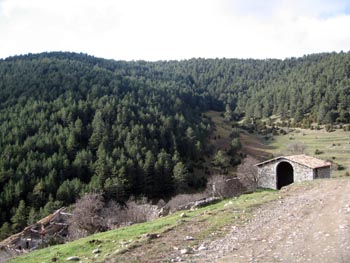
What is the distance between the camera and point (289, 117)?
449ft

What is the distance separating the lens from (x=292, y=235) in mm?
13266

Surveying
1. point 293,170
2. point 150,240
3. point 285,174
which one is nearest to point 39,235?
point 293,170

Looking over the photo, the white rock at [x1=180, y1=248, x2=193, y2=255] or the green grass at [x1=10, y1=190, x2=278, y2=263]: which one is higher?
the white rock at [x1=180, y1=248, x2=193, y2=255]

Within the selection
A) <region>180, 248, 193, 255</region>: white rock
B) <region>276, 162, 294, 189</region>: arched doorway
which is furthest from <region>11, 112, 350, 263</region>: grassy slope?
<region>276, 162, 294, 189</region>: arched doorway

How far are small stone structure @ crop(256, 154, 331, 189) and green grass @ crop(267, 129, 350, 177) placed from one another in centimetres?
3037

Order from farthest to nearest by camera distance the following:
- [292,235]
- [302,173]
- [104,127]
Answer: [104,127]
[302,173]
[292,235]

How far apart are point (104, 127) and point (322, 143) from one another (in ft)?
170

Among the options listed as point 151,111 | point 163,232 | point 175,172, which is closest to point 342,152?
point 175,172

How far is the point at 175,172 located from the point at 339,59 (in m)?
112

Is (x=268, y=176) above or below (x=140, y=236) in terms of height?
below

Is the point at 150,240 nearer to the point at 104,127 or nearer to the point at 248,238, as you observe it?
the point at 248,238

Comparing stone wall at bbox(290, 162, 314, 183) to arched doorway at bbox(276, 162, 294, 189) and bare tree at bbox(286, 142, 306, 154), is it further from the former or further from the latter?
bare tree at bbox(286, 142, 306, 154)

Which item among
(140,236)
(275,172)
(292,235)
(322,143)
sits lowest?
(322,143)

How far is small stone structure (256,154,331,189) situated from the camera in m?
35.3
